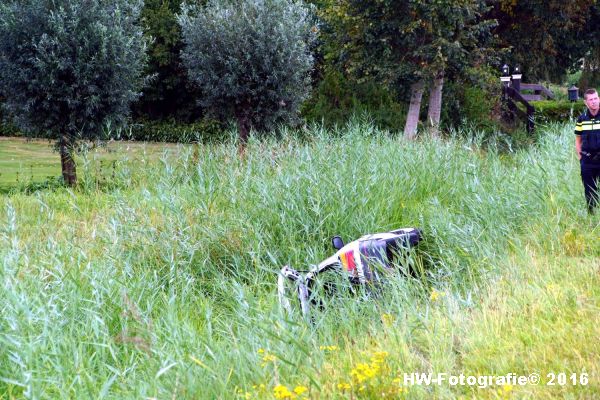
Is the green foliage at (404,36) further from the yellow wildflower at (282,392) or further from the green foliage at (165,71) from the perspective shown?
the yellow wildflower at (282,392)

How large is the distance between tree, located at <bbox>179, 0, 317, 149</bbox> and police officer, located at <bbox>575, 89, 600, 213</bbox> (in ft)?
23.6

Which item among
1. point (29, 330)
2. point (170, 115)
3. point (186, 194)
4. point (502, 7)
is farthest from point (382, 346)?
point (170, 115)

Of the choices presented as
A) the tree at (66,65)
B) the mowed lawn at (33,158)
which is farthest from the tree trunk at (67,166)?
the mowed lawn at (33,158)

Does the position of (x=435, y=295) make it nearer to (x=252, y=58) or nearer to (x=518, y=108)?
(x=252, y=58)

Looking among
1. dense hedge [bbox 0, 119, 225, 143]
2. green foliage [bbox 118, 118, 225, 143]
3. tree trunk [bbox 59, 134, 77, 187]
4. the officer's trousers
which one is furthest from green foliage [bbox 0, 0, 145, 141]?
the officer's trousers

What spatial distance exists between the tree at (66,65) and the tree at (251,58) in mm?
1890

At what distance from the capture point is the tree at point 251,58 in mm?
13570

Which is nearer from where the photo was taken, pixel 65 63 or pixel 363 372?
pixel 363 372

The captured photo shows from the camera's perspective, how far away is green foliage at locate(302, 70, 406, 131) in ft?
54.1

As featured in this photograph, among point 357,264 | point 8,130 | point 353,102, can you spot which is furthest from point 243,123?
point 8,130

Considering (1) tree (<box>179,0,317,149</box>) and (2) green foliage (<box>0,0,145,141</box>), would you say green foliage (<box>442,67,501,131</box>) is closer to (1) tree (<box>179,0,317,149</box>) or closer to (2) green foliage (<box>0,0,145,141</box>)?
(1) tree (<box>179,0,317,149</box>)

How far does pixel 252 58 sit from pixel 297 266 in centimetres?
818

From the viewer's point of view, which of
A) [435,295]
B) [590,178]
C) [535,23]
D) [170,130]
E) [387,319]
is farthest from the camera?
[170,130]

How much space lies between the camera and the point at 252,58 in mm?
13641
